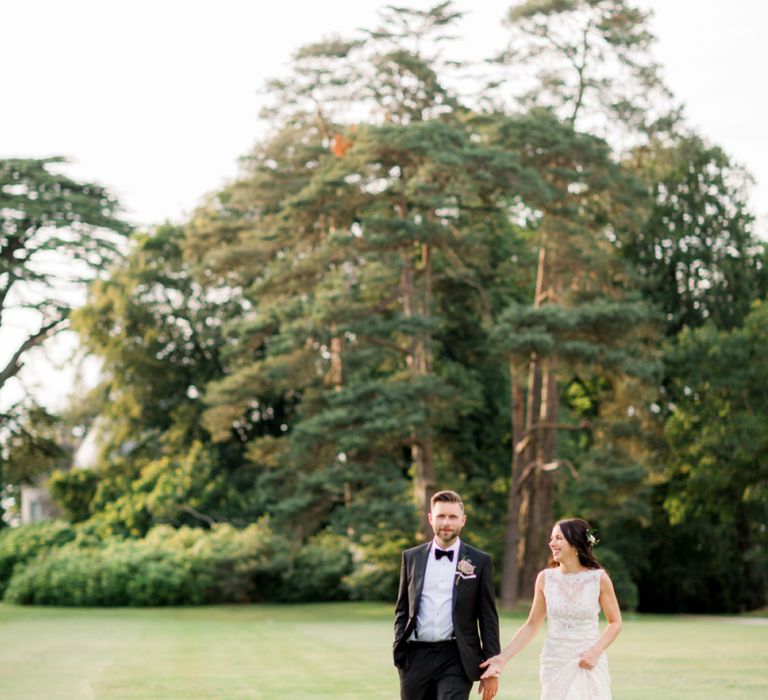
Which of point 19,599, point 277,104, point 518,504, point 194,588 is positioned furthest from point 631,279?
point 19,599

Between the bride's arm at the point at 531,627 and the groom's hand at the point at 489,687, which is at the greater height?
the bride's arm at the point at 531,627

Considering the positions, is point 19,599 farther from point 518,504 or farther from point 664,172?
point 664,172

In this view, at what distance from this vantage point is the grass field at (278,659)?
16.2 metres

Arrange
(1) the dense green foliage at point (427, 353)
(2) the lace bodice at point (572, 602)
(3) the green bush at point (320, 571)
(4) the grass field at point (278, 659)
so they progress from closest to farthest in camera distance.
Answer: (2) the lace bodice at point (572, 602) < (4) the grass field at point (278, 659) < (1) the dense green foliage at point (427, 353) < (3) the green bush at point (320, 571)

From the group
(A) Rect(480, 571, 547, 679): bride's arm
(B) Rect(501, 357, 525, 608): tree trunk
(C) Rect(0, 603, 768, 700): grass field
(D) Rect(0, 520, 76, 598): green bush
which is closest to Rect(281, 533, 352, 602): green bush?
(B) Rect(501, 357, 525, 608): tree trunk

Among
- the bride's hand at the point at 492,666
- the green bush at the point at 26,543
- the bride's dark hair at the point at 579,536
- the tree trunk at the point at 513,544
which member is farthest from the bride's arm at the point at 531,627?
the green bush at the point at 26,543

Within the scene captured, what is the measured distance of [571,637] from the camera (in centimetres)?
782

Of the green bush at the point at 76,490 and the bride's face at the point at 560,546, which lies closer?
the bride's face at the point at 560,546

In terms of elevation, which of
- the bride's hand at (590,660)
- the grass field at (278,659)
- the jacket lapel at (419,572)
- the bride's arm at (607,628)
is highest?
the jacket lapel at (419,572)

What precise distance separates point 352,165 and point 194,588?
42.9ft

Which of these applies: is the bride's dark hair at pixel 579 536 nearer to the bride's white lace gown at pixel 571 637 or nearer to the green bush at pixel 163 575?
the bride's white lace gown at pixel 571 637

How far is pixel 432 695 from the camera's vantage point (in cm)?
771

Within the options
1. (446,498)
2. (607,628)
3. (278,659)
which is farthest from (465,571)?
(278,659)

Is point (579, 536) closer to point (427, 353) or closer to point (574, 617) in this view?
point (574, 617)
